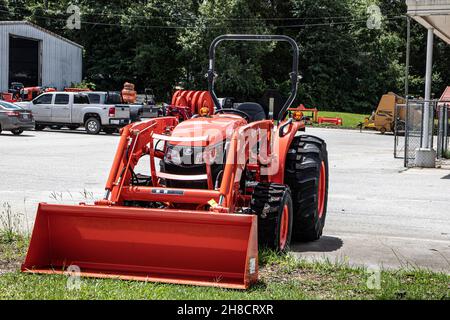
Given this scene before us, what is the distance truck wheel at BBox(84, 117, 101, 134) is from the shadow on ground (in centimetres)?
2430

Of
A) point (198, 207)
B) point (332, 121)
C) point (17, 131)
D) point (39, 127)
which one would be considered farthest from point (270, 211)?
point (332, 121)

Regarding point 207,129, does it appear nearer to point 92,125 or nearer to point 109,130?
point 92,125

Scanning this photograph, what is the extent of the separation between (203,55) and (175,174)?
4972 centimetres

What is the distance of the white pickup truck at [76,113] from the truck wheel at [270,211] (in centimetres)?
2483

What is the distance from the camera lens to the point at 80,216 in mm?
6762

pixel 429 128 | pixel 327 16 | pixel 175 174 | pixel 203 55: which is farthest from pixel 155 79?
pixel 175 174

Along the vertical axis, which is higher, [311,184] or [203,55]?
[203,55]

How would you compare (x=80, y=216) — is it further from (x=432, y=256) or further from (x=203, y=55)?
(x=203, y=55)

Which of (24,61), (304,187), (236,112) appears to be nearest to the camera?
(304,187)

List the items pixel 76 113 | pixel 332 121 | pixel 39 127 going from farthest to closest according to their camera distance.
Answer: pixel 332 121 < pixel 39 127 < pixel 76 113

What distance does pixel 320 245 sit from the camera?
8758 mm

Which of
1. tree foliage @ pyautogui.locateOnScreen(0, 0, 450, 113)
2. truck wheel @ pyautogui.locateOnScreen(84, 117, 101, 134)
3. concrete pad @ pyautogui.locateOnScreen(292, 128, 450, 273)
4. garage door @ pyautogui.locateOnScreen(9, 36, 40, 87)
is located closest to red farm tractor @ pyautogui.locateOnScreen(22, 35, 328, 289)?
concrete pad @ pyautogui.locateOnScreen(292, 128, 450, 273)

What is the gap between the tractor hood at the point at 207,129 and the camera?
7.86 metres

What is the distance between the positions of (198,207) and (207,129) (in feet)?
3.41
